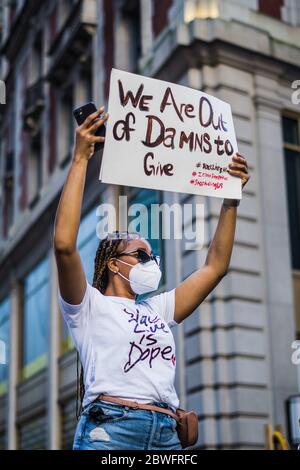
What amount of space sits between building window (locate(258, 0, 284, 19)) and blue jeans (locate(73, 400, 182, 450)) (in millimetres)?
11954

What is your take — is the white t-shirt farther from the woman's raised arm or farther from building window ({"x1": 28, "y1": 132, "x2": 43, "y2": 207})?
building window ({"x1": 28, "y1": 132, "x2": 43, "y2": 207})

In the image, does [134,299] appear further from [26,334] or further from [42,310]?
[26,334]

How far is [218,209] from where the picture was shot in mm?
12445

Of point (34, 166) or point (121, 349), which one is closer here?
point (121, 349)

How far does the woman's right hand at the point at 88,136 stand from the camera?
3.62 meters

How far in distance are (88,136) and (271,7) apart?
1164 centimetres

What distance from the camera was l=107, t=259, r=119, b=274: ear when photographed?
3.82 meters

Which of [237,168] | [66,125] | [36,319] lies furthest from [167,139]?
[36,319]

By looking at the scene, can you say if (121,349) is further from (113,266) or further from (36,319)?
(36,319)

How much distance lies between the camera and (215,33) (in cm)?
1326

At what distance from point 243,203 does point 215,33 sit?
274cm

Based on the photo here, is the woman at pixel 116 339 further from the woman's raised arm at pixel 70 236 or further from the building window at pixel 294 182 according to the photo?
the building window at pixel 294 182

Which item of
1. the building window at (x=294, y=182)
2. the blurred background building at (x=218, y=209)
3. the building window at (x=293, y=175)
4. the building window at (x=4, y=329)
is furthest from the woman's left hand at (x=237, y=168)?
the building window at (x=4, y=329)
